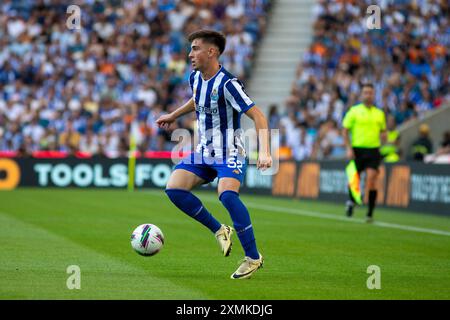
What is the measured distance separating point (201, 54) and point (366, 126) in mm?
9093

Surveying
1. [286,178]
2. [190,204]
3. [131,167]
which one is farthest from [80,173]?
[190,204]

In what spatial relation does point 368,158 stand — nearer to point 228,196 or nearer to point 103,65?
point 228,196

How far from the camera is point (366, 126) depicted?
18562 millimetres

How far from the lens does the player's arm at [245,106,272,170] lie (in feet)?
30.7

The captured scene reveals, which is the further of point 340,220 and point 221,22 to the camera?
point 221,22

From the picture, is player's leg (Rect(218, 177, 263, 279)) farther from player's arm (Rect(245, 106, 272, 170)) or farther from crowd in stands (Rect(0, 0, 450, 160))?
crowd in stands (Rect(0, 0, 450, 160))

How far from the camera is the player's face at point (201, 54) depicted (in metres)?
9.91

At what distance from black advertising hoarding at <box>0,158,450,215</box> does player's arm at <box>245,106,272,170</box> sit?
10659mm

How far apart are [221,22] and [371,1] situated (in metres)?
4.84

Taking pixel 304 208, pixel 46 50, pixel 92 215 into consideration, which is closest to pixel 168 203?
pixel 304 208

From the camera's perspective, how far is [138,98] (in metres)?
31.6
